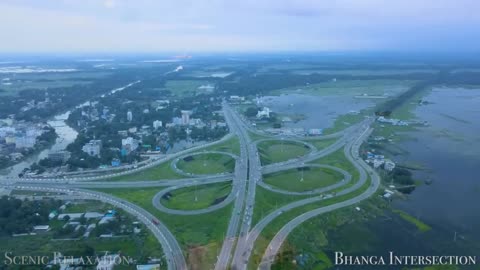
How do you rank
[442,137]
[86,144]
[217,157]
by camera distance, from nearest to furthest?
[217,157], [86,144], [442,137]

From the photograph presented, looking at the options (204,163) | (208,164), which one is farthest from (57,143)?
A: (208,164)

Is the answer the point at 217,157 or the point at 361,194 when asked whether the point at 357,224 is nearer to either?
the point at 361,194

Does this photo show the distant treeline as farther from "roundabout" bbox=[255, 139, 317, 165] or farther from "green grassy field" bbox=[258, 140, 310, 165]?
"green grassy field" bbox=[258, 140, 310, 165]

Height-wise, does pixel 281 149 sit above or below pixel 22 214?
above

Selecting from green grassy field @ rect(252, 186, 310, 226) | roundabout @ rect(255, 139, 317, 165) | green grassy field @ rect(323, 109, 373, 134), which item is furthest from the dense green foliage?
green grassy field @ rect(323, 109, 373, 134)

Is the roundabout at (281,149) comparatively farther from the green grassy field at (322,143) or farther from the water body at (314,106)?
the water body at (314,106)

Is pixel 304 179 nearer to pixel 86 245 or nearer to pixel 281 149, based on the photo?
pixel 281 149

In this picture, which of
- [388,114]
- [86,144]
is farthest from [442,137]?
[86,144]
